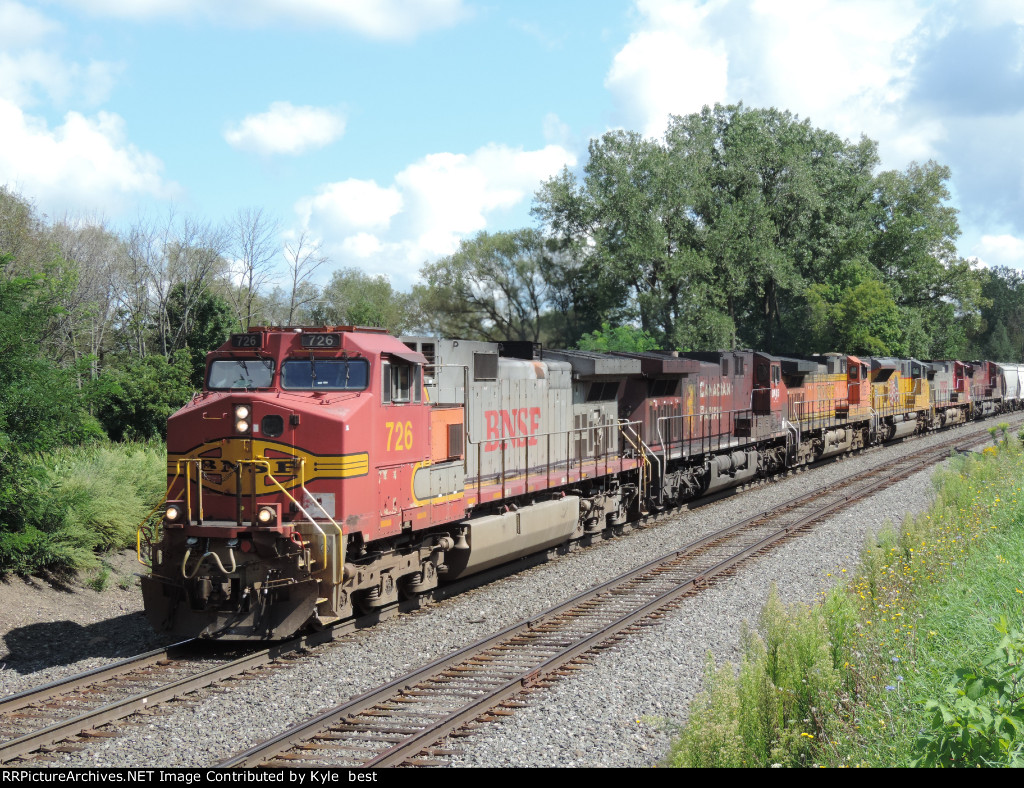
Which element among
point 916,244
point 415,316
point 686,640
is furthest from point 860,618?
point 916,244

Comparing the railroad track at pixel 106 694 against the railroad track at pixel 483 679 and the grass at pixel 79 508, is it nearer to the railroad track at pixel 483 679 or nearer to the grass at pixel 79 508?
the railroad track at pixel 483 679

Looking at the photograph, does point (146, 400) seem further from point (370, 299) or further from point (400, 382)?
point (370, 299)

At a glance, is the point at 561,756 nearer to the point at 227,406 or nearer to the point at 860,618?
the point at 860,618

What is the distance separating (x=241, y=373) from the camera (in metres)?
9.77

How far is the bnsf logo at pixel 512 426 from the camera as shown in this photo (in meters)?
12.6

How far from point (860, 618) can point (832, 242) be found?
47756mm

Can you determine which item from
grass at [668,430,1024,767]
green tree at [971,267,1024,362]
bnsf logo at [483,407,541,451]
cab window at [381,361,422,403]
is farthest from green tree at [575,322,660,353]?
green tree at [971,267,1024,362]

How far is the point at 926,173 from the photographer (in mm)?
54375

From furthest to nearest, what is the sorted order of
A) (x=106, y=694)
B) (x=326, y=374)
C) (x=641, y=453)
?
(x=641, y=453)
(x=326, y=374)
(x=106, y=694)

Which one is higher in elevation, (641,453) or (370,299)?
(370,299)

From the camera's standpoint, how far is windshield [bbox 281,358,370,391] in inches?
375

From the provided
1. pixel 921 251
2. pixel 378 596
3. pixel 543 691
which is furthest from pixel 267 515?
pixel 921 251

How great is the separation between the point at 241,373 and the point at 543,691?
4782 mm

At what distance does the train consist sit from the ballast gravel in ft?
1.93
